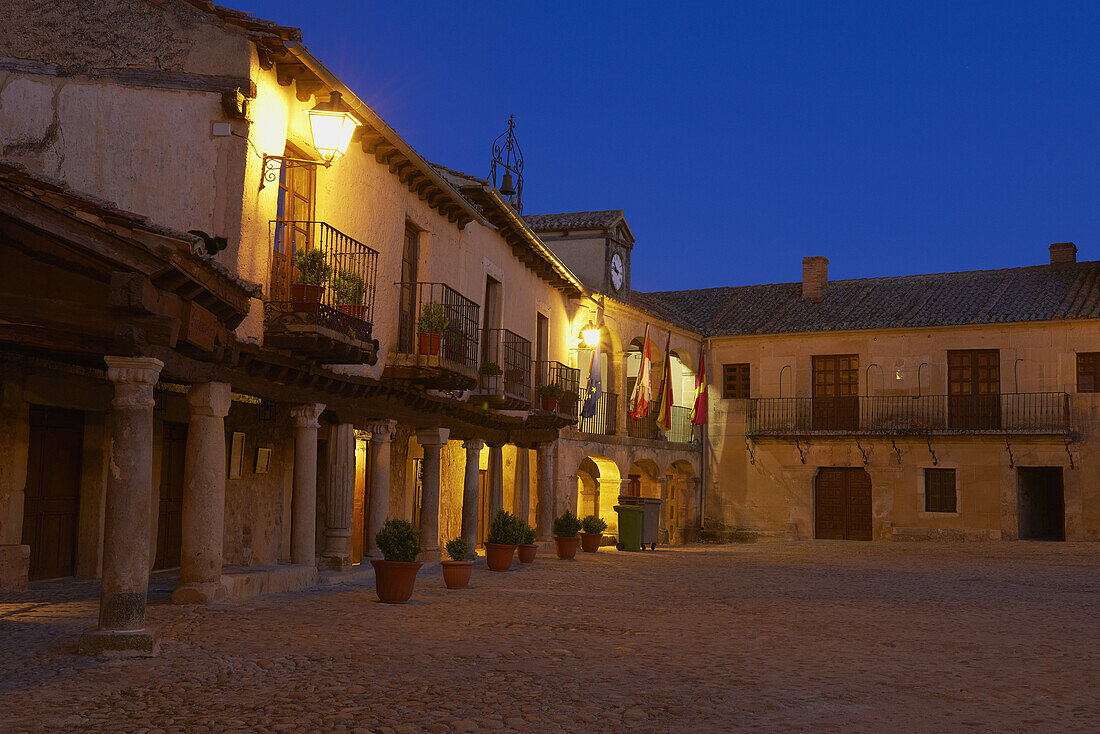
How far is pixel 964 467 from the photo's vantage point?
90.2 ft

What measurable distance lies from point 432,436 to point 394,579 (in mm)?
5336

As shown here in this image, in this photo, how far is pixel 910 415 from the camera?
28.3m

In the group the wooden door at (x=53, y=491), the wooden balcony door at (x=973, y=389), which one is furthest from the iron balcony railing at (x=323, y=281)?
the wooden balcony door at (x=973, y=389)

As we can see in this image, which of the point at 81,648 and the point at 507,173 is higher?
the point at 507,173

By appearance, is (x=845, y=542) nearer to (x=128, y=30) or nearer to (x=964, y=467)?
(x=964, y=467)

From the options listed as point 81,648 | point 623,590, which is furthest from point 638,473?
point 81,648

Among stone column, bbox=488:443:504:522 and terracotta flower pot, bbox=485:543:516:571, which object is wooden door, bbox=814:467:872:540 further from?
terracotta flower pot, bbox=485:543:516:571

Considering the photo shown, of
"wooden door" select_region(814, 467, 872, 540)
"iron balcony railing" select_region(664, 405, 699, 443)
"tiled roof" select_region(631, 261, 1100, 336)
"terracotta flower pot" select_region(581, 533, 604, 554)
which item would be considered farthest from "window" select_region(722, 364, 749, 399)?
"terracotta flower pot" select_region(581, 533, 604, 554)

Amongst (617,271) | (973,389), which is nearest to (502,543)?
(617,271)

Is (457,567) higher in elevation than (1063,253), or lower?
lower

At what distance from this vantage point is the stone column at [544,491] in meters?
22.2

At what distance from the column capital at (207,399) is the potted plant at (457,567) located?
12.3 ft

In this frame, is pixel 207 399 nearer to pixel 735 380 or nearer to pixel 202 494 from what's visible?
pixel 202 494

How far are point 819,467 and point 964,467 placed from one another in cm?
374
